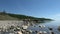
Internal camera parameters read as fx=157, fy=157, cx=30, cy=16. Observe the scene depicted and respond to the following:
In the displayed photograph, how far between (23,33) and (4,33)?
2.09 meters

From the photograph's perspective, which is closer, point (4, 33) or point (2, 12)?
point (4, 33)

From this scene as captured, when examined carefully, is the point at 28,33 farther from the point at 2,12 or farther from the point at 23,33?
the point at 2,12

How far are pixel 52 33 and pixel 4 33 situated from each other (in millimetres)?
5442

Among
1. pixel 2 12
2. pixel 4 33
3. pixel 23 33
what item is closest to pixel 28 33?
pixel 23 33

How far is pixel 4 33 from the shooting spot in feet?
56.6

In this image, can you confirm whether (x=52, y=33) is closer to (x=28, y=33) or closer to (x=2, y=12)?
(x=28, y=33)

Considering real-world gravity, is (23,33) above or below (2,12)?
below

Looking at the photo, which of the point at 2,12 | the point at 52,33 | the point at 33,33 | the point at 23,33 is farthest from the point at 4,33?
the point at 2,12

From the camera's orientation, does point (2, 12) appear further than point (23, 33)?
Yes

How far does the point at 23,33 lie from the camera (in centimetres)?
1730

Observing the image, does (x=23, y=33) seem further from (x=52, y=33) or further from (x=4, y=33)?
(x=52, y=33)

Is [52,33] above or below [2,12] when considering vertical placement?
below

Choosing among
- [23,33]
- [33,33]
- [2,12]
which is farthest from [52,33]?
[2,12]

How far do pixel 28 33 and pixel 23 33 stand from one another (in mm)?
559
